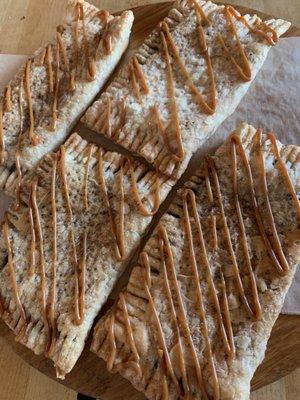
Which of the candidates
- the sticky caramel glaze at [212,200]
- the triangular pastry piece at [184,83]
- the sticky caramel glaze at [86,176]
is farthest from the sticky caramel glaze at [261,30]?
the sticky caramel glaze at [86,176]

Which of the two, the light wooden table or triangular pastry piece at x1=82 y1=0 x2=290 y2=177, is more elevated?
triangular pastry piece at x1=82 y1=0 x2=290 y2=177

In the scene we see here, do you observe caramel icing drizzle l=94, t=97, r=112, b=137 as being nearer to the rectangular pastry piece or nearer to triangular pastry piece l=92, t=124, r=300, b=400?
the rectangular pastry piece

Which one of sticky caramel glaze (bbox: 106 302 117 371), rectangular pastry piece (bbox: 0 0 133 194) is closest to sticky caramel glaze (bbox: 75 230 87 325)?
sticky caramel glaze (bbox: 106 302 117 371)

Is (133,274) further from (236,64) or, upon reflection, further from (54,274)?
(236,64)

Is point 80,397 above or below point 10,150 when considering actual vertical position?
below

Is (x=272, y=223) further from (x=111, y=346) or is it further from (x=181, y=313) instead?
Answer: (x=111, y=346)

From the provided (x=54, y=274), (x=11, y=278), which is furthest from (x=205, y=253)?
(x=11, y=278)

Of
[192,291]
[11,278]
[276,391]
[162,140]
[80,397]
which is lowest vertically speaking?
[80,397]
